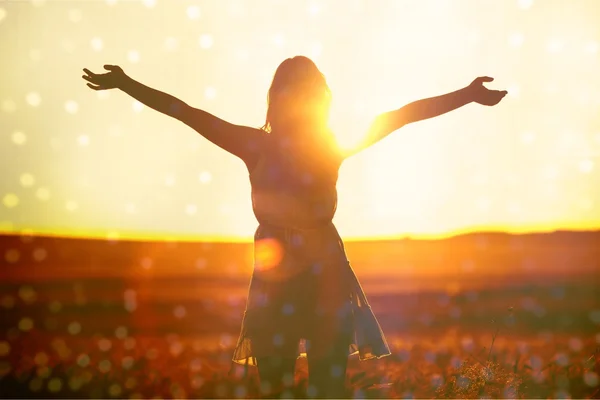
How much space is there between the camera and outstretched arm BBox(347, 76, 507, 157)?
5256 millimetres

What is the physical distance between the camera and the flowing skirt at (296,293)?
4.99 metres

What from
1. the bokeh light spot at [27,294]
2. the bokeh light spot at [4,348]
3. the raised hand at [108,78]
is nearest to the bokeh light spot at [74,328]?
the bokeh light spot at [27,294]

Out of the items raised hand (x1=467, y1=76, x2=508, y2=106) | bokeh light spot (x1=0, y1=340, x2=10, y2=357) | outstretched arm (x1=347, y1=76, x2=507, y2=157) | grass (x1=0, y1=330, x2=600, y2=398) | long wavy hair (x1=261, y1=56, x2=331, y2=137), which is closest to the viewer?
long wavy hair (x1=261, y1=56, x2=331, y2=137)

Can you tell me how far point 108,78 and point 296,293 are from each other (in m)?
2.05

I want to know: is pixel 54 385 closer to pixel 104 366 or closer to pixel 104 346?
pixel 104 366

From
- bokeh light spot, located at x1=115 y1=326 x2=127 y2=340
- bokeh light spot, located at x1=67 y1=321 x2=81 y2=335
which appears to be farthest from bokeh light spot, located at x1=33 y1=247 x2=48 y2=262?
bokeh light spot, located at x1=115 y1=326 x2=127 y2=340

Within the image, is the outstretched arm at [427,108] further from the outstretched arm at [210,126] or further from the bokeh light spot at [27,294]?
the bokeh light spot at [27,294]

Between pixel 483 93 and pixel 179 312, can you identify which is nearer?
pixel 483 93

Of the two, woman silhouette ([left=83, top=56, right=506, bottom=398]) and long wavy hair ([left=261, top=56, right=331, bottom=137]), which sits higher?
long wavy hair ([left=261, top=56, right=331, bottom=137])

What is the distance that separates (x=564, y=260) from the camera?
42625 mm

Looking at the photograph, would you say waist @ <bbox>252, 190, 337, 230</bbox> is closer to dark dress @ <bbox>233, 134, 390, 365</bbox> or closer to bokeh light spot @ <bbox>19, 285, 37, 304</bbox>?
dark dress @ <bbox>233, 134, 390, 365</bbox>

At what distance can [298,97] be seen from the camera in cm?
488

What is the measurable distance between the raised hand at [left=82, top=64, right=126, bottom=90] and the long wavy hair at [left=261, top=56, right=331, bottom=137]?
1180 mm

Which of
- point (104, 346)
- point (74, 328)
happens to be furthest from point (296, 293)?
point (74, 328)
